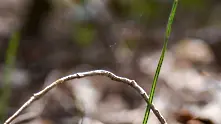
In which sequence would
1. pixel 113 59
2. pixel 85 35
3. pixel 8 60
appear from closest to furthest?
1. pixel 8 60
2. pixel 113 59
3. pixel 85 35

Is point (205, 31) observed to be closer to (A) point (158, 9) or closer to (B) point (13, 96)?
(A) point (158, 9)

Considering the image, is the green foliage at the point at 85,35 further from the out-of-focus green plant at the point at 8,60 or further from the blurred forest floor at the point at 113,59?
the out-of-focus green plant at the point at 8,60

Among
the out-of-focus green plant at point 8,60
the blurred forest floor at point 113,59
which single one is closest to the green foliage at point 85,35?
the blurred forest floor at point 113,59

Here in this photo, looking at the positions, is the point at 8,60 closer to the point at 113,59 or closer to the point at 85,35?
the point at 113,59

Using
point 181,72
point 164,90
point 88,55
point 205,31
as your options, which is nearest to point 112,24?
point 88,55

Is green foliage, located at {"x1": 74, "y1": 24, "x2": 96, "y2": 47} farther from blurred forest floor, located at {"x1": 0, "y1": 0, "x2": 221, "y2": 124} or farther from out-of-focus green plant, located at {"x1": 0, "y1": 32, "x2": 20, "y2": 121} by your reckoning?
out-of-focus green plant, located at {"x1": 0, "y1": 32, "x2": 20, "y2": 121}

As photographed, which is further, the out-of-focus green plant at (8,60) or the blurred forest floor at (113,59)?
the blurred forest floor at (113,59)

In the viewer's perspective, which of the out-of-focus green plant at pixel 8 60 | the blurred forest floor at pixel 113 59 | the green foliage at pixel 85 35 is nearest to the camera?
the out-of-focus green plant at pixel 8 60

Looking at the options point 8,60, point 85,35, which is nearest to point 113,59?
point 85,35

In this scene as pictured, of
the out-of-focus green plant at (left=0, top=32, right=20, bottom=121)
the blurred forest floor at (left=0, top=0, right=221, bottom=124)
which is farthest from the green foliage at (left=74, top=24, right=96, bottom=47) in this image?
the out-of-focus green plant at (left=0, top=32, right=20, bottom=121)
